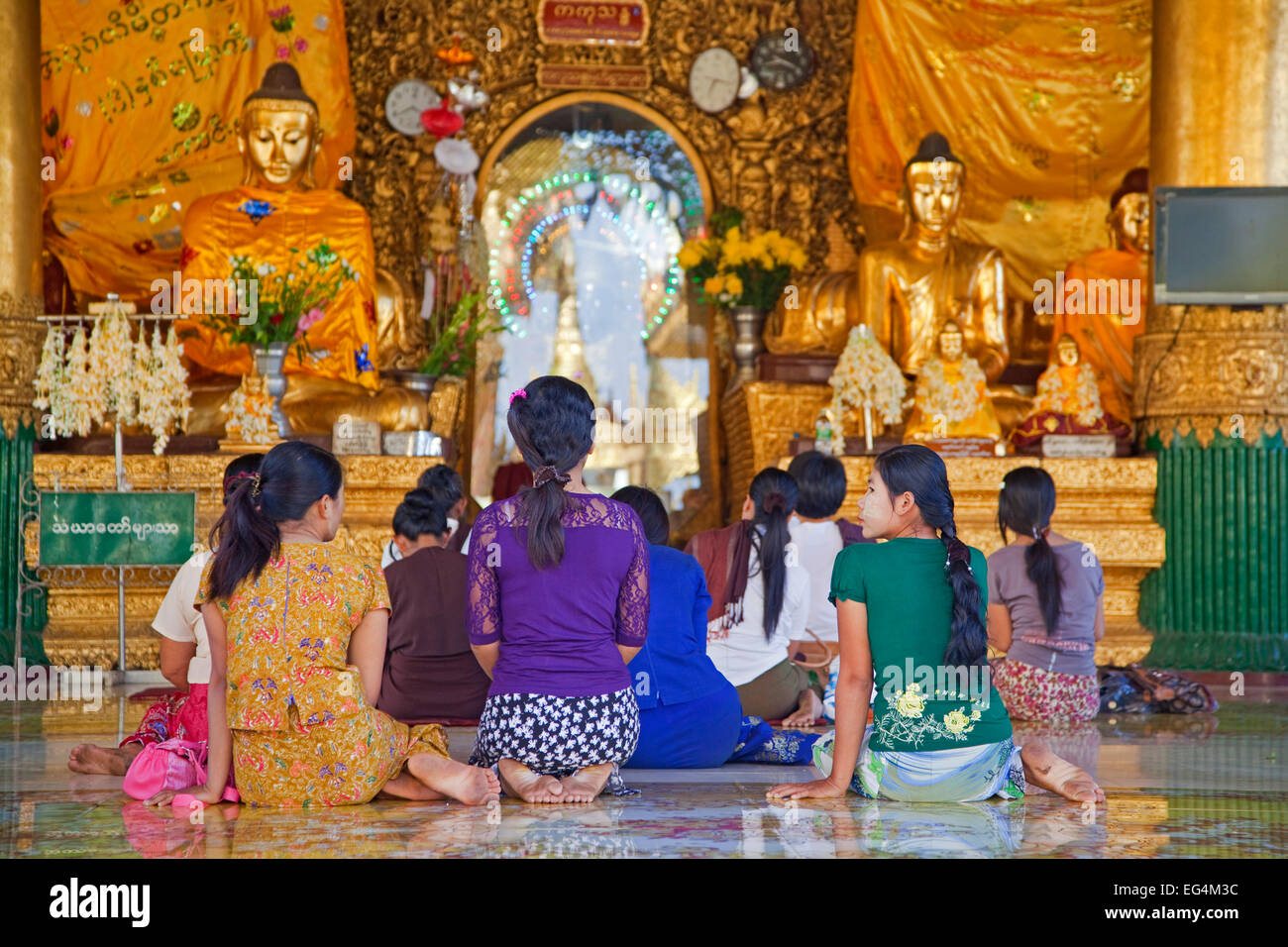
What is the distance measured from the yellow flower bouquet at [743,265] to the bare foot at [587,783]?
5.94 m

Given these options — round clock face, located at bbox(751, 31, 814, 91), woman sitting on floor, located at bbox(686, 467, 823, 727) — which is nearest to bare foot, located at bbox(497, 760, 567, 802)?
woman sitting on floor, located at bbox(686, 467, 823, 727)

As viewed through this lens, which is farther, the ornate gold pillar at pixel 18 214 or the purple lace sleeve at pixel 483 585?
the ornate gold pillar at pixel 18 214

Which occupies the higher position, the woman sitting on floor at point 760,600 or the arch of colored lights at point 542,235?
the arch of colored lights at point 542,235

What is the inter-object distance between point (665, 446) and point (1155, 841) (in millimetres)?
7020

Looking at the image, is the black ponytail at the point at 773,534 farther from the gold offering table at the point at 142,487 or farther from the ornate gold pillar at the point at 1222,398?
the ornate gold pillar at the point at 1222,398

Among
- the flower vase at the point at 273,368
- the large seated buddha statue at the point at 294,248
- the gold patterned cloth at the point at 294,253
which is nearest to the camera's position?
the flower vase at the point at 273,368

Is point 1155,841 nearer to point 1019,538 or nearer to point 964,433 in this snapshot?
point 1019,538

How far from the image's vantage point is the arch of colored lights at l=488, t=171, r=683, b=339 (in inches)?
390

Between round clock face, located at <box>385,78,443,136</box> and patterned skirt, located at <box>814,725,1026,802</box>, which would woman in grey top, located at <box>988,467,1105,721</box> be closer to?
patterned skirt, located at <box>814,725,1026,802</box>

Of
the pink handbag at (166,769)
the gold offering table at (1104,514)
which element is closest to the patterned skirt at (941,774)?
the pink handbag at (166,769)

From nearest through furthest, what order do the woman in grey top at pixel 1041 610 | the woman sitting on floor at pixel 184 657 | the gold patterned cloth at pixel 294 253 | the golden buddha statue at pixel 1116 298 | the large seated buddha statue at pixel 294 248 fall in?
the woman sitting on floor at pixel 184 657 < the woman in grey top at pixel 1041 610 < the large seated buddha statue at pixel 294 248 < the gold patterned cloth at pixel 294 253 < the golden buddha statue at pixel 1116 298

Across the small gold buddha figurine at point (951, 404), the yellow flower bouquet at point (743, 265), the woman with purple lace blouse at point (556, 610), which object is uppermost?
the yellow flower bouquet at point (743, 265)

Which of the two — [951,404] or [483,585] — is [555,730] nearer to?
[483,585]

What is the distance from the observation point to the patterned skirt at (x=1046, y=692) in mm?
5113
